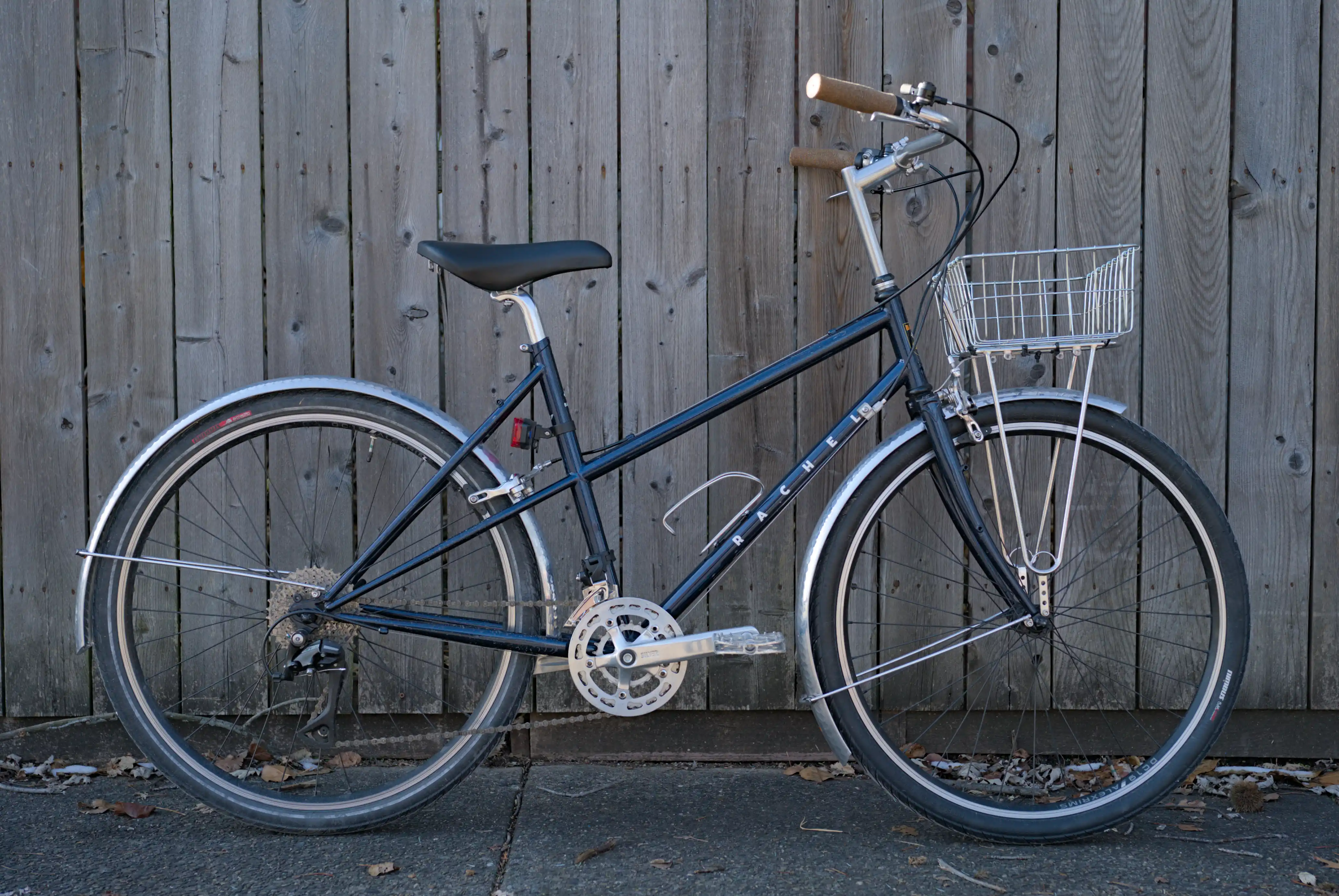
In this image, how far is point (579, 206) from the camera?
8.45 ft

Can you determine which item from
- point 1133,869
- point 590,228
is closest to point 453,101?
point 590,228

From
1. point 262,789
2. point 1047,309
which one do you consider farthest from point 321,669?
point 1047,309

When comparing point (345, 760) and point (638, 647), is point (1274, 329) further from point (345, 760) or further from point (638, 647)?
point (345, 760)

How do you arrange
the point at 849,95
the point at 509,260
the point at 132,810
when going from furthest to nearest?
the point at 132,810
the point at 509,260
the point at 849,95

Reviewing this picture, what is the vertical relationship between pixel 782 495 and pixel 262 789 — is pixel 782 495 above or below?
above

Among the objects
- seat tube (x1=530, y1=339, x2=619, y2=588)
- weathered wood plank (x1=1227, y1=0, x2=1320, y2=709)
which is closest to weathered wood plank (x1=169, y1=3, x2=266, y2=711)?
seat tube (x1=530, y1=339, x2=619, y2=588)

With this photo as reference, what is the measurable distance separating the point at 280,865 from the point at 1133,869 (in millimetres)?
1698

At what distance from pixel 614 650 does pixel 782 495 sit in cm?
47

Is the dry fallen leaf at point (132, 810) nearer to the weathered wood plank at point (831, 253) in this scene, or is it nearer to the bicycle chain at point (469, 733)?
the bicycle chain at point (469, 733)

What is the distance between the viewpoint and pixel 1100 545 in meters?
2.64

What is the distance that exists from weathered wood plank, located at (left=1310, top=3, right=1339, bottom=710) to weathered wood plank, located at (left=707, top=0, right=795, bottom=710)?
51.5 inches

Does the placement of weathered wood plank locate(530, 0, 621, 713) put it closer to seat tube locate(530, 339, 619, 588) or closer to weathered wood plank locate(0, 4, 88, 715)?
seat tube locate(530, 339, 619, 588)

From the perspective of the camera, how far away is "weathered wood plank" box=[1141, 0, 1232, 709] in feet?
Answer: 8.38

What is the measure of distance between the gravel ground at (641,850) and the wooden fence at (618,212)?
60 cm
